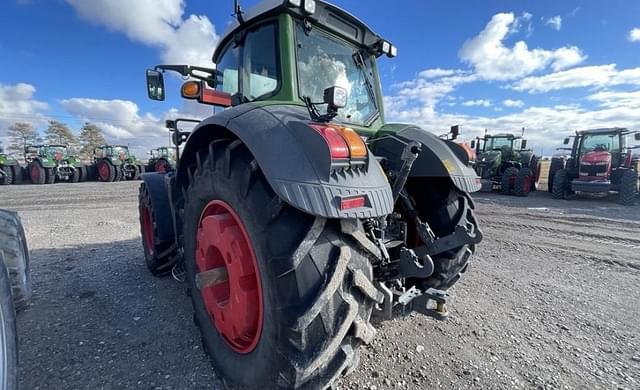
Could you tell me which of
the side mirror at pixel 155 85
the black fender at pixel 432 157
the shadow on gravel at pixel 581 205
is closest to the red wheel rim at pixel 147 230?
the side mirror at pixel 155 85

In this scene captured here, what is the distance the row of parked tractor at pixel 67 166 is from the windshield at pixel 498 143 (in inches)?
649

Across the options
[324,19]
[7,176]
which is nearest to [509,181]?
[324,19]

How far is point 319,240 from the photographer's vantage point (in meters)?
1.24

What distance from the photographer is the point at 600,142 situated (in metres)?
11.2

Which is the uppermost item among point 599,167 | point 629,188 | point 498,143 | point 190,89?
point 498,143

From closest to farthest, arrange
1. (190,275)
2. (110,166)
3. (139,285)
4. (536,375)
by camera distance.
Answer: (536,375) < (190,275) < (139,285) < (110,166)

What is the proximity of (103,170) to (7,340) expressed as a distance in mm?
20399

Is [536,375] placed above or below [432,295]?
below

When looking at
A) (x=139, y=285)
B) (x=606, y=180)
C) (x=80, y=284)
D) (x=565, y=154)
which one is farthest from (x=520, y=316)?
(x=565, y=154)

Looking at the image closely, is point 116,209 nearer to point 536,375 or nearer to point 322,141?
point 322,141

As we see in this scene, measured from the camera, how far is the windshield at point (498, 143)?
1432 centimetres

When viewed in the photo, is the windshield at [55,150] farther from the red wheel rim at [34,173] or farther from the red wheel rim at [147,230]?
the red wheel rim at [147,230]

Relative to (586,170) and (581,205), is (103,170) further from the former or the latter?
(586,170)

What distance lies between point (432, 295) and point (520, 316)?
1.49 m
